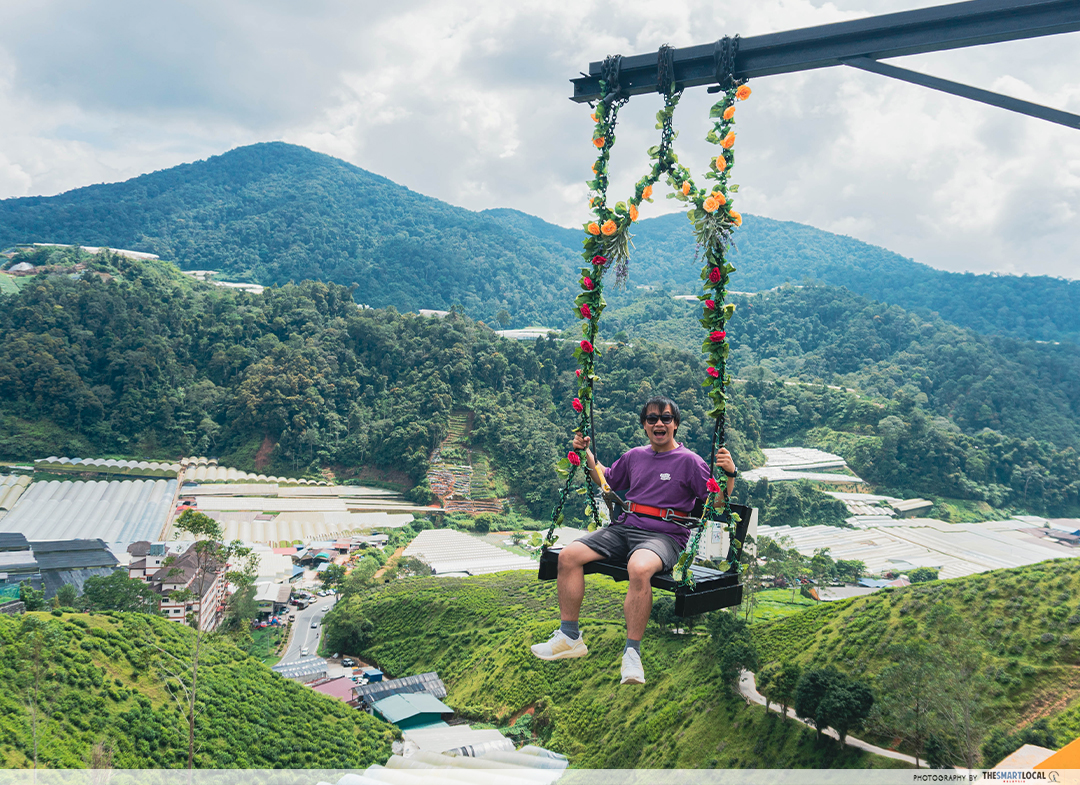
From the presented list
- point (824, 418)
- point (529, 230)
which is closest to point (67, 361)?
point (824, 418)

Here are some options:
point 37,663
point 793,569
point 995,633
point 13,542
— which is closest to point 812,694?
point 995,633

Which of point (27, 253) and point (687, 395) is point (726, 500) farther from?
point (27, 253)

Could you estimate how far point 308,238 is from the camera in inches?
3701

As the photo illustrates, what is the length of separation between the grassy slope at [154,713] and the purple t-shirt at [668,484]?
36.8ft

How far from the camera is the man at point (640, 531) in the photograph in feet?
10.9

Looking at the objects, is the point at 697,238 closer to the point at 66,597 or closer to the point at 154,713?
the point at 154,713

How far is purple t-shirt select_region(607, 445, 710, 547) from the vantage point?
3.65 m

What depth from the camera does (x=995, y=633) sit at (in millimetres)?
13305

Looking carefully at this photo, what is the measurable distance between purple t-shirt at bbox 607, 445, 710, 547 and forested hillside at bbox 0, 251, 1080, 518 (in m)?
36.0

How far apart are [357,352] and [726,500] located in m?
46.4

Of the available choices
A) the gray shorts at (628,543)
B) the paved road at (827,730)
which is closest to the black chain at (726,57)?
the gray shorts at (628,543)

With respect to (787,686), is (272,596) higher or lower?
lower

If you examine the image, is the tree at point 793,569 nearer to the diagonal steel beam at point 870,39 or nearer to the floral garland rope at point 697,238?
the floral garland rope at point 697,238

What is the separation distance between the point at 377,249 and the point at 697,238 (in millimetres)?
96860
